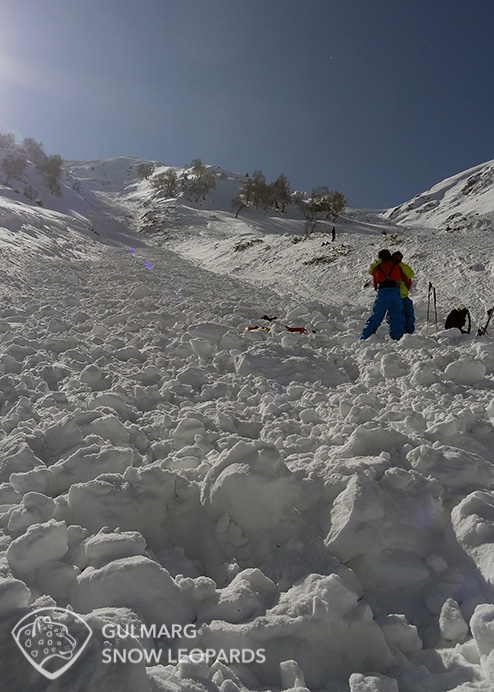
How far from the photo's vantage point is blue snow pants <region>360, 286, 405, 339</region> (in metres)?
7.10

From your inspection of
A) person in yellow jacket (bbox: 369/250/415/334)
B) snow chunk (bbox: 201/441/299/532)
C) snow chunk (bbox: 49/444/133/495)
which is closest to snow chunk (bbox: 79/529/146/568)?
snow chunk (bbox: 201/441/299/532)

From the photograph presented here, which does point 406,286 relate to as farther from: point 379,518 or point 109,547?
point 109,547

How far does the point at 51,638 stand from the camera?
1451mm

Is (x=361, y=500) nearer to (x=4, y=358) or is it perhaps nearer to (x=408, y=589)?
(x=408, y=589)

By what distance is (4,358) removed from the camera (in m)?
4.95

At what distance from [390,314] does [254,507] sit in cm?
541

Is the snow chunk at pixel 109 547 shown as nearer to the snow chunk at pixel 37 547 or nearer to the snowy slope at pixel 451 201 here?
the snow chunk at pixel 37 547

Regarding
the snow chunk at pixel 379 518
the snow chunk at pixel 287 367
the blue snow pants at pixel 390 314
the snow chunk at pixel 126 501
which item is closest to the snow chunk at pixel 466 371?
the snow chunk at pixel 287 367

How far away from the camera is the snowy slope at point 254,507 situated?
1.81 metres

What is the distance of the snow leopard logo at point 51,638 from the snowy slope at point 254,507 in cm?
3

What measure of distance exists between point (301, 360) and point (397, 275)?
311 centimetres

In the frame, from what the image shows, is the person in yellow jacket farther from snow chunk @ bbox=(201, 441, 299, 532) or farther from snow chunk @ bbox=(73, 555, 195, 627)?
snow chunk @ bbox=(73, 555, 195, 627)

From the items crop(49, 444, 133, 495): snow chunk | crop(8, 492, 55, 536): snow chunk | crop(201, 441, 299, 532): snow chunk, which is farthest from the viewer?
crop(49, 444, 133, 495): snow chunk

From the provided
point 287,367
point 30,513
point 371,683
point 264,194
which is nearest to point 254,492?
point 371,683
